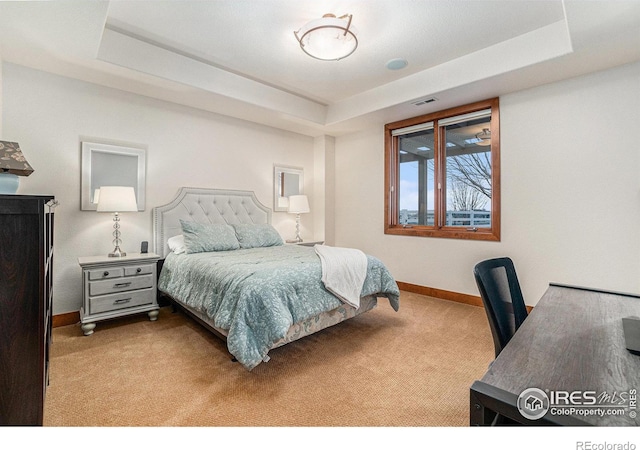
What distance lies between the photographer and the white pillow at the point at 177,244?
10.9ft

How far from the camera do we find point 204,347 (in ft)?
8.40

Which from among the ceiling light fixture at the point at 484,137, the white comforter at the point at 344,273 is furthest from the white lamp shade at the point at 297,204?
the ceiling light fixture at the point at 484,137

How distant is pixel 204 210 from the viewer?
3.96m

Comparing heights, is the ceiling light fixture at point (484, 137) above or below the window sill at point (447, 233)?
above

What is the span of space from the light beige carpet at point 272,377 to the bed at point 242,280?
20 cm

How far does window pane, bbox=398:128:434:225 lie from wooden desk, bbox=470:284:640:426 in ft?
10.1

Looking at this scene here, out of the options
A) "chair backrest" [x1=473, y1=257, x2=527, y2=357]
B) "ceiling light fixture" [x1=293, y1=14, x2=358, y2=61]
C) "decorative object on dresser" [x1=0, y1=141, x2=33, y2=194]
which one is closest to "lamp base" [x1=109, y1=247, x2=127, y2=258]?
"decorative object on dresser" [x1=0, y1=141, x2=33, y2=194]

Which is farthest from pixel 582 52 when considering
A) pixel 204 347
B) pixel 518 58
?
pixel 204 347

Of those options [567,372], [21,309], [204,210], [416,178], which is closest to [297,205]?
[204,210]

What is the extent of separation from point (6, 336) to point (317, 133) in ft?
14.8

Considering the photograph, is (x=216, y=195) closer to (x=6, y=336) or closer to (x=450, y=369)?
(x=6, y=336)

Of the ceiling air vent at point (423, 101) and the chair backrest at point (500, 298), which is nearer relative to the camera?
the chair backrest at point (500, 298)
